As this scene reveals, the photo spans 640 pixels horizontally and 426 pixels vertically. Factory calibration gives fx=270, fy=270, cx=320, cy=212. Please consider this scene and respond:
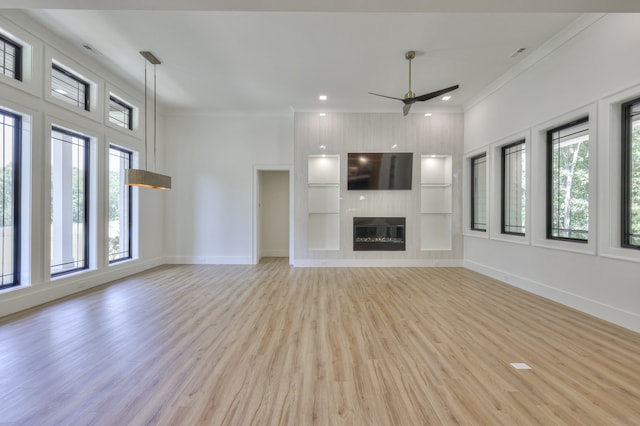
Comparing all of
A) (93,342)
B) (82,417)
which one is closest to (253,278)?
(93,342)

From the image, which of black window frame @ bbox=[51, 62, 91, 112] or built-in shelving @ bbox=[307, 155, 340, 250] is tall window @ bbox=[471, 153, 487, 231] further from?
black window frame @ bbox=[51, 62, 91, 112]

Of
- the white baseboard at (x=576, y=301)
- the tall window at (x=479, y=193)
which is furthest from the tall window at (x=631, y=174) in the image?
the tall window at (x=479, y=193)

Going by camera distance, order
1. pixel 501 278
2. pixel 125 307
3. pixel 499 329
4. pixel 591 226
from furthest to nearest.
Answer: pixel 501 278
pixel 125 307
pixel 591 226
pixel 499 329

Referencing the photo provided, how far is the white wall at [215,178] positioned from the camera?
6.46m

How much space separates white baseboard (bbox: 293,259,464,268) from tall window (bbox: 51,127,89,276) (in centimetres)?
385

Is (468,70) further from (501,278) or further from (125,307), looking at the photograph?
(125,307)

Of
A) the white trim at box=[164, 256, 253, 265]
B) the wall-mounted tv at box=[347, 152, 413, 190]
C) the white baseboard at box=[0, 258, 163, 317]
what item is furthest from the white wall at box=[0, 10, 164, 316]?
the wall-mounted tv at box=[347, 152, 413, 190]

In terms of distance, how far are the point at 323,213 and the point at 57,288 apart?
186 inches

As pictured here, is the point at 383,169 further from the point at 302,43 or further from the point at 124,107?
the point at 124,107

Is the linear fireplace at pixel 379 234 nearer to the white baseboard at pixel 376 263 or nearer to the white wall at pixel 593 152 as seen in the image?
the white baseboard at pixel 376 263

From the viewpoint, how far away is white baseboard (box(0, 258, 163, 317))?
3213 millimetres

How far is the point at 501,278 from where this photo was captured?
15.7ft

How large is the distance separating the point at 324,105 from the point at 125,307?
5.07 meters

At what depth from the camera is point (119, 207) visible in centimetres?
525
